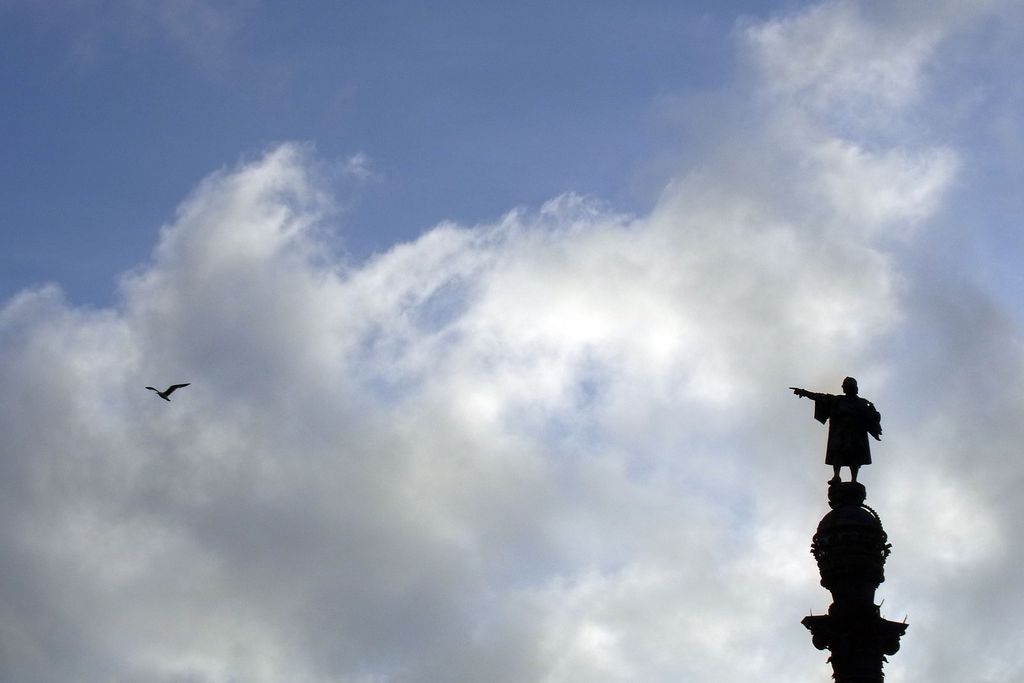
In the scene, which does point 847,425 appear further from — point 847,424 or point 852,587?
point 852,587

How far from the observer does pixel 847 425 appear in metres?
43.8

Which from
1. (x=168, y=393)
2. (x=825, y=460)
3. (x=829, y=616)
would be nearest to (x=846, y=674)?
(x=829, y=616)

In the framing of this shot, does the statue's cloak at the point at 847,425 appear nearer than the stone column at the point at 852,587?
No

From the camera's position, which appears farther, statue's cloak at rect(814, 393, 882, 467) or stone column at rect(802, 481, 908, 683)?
statue's cloak at rect(814, 393, 882, 467)

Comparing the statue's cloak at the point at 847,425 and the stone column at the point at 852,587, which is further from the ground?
the statue's cloak at the point at 847,425

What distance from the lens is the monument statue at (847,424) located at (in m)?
43.4

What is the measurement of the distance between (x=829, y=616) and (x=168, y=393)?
28.6 metres

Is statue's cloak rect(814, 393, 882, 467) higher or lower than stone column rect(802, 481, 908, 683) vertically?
higher

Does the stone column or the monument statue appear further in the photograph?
the monument statue

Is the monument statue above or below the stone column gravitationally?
above

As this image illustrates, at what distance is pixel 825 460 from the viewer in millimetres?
43844

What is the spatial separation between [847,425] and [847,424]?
0.04 metres

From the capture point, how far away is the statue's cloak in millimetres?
43406

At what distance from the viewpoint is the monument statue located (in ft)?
142
